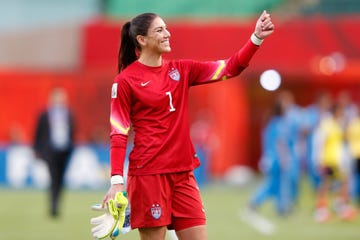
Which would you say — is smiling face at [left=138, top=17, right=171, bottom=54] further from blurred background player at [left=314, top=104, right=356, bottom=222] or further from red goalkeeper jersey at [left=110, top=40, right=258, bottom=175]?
blurred background player at [left=314, top=104, right=356, bottom=222]

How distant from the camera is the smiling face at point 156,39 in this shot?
25.9ft

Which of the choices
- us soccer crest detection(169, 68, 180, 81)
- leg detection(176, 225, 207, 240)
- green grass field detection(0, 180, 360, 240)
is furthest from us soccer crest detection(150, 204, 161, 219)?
green grass field detection(0, 180, 360, 240)

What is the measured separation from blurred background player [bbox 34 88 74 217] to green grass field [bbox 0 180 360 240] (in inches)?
22.1

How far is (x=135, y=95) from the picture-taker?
25.6ft

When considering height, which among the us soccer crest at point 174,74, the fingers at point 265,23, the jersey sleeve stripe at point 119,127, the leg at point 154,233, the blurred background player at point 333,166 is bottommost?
the blurred background player at point 333,166

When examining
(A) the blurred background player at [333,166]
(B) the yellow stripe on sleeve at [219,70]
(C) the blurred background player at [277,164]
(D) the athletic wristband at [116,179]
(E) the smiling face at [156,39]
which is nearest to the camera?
(D) the athletic wristband at [116,179]

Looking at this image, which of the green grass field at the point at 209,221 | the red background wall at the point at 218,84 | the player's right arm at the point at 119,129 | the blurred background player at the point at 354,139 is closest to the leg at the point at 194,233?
the player's right arm at the point at 119,129

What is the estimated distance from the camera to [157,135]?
7832 millimetres

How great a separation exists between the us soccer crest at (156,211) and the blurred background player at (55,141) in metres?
10.4

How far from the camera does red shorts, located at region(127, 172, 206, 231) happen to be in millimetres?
7785

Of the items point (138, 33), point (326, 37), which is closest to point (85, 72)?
point (326, 37)

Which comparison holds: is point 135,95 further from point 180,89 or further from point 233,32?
point 233,32

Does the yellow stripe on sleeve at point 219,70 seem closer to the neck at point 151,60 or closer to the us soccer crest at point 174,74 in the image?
the us soccer crest at point 174,74

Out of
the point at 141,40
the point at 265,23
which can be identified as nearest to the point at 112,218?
the point at 141,40
